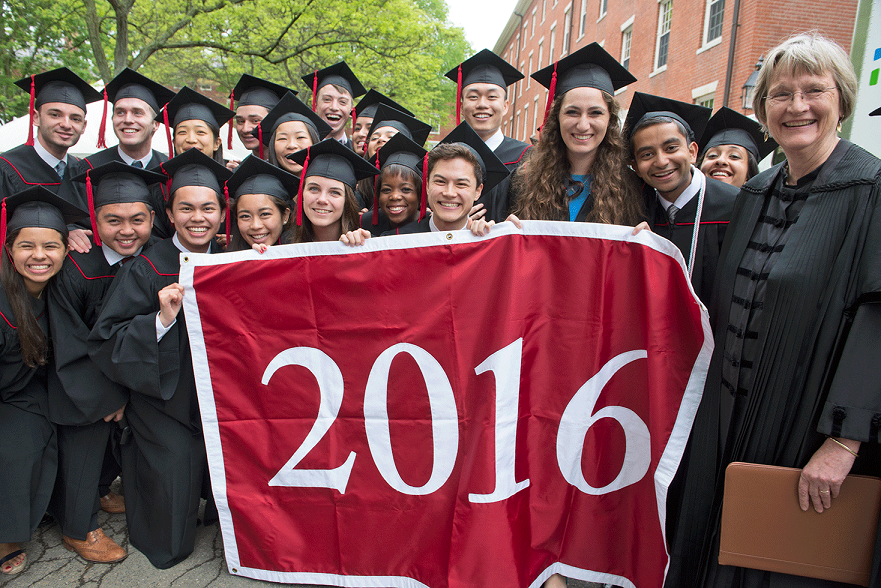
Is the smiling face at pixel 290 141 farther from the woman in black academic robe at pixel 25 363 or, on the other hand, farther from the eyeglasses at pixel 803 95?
the eyeglasses at pixel 803 95

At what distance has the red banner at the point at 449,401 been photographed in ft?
7.70

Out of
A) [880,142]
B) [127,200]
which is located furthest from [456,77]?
[880,142]

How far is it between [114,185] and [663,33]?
57.1 ft

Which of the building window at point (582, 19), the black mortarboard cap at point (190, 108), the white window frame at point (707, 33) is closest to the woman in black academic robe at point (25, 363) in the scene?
the black mortarboard cap at point (190, 108)

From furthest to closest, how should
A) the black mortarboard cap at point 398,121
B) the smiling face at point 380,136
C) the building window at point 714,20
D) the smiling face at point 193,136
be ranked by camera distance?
the building window at point 714,20 < the black mortarboard cap at point 398,121 < the smiling face at point 380,136 < the smiling face at point 193,136

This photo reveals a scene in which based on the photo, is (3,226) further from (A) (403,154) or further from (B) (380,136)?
(B) (380,136)

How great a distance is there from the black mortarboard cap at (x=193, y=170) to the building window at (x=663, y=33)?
16.4m

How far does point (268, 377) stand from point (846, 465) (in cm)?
237

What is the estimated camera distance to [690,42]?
14.5m

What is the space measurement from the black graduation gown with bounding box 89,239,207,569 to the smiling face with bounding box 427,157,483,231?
1502 millimetres

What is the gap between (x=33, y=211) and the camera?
2824 mm

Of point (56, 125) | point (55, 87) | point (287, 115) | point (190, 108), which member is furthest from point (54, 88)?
point (287, 115)

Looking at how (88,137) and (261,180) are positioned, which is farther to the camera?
(88,137)

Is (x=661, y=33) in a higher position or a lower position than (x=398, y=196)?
higher
